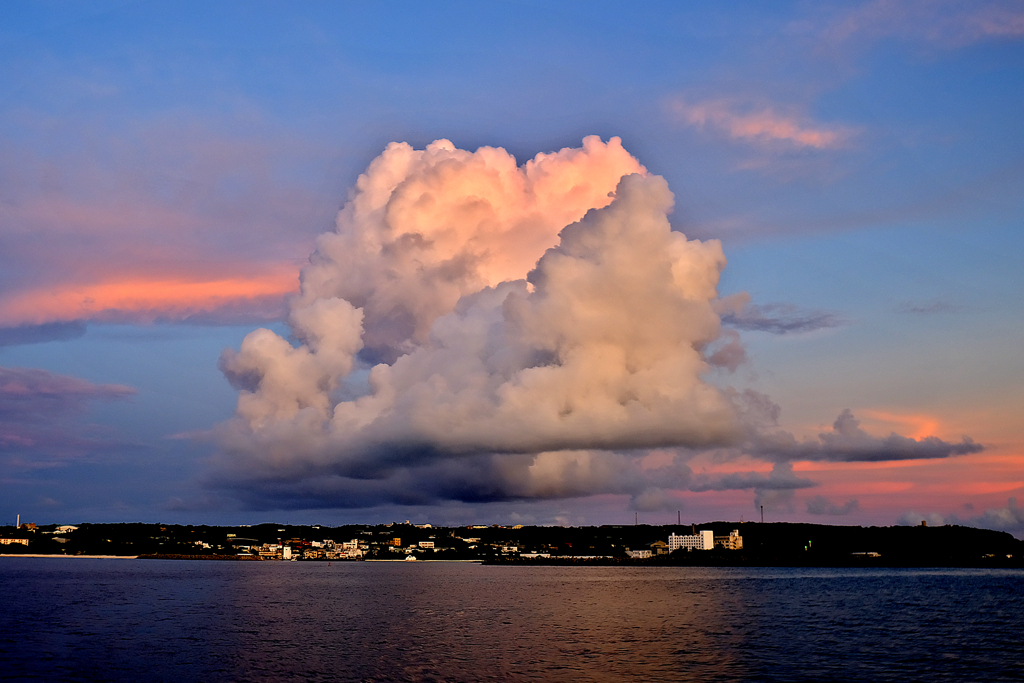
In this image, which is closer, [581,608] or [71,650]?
[71,650]

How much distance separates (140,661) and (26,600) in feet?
262

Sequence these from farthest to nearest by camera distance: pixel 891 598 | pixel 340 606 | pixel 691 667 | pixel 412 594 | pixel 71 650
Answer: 1. pixel 412 594
2. pixel 891 598
3. pixel 340 606
4. pixel 71 650
5. pixel 691 667

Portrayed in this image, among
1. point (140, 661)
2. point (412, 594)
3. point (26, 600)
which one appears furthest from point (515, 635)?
point (26, 600)

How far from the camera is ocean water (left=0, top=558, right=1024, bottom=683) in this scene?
2453 inches

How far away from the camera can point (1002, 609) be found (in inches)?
4803

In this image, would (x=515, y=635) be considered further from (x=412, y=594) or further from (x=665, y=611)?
(x=412, y=594)

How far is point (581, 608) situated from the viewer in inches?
4788

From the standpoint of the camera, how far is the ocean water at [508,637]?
204ft

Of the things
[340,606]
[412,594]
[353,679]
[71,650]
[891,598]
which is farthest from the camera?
[412,594]

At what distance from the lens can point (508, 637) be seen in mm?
84562

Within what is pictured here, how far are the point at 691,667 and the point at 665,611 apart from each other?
53.9 meters

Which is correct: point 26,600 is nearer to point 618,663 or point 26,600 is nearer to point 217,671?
point 217,671

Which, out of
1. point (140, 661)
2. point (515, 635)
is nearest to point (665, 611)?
point (515, 635)

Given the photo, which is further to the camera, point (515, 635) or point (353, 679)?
point (515, 635)
